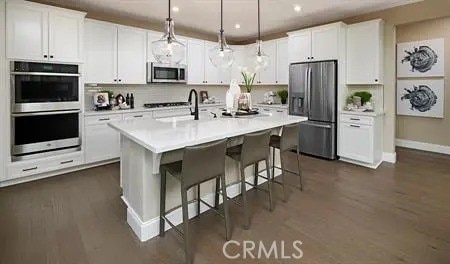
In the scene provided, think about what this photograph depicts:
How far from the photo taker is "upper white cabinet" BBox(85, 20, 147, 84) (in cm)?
460

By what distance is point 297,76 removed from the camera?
5453 mm

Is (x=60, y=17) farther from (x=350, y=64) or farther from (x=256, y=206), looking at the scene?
(x=350, y=64)

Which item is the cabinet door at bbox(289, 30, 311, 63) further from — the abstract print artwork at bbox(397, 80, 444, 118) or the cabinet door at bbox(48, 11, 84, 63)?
the cabinet door at bbox(48, 11, 84, 63)

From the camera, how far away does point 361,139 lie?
4707 mm

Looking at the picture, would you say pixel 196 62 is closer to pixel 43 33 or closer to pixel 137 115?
pixel 137 115

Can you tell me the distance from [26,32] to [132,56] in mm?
1680

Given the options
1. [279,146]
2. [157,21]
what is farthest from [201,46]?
[279,146]

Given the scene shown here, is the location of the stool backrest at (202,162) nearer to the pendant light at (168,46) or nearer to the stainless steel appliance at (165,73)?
the pendant light at (168,46)

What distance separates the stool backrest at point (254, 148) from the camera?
8.91ft

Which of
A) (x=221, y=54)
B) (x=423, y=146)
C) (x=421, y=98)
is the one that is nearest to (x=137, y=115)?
(x=221, y=54)

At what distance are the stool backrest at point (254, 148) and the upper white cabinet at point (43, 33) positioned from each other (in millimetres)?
3072

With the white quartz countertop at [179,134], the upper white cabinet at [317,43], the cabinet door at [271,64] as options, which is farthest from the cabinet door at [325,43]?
the white quartz countertop at [179,134]

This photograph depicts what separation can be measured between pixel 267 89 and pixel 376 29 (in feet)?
9.42

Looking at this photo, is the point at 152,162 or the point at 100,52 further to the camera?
the point at 100,52
